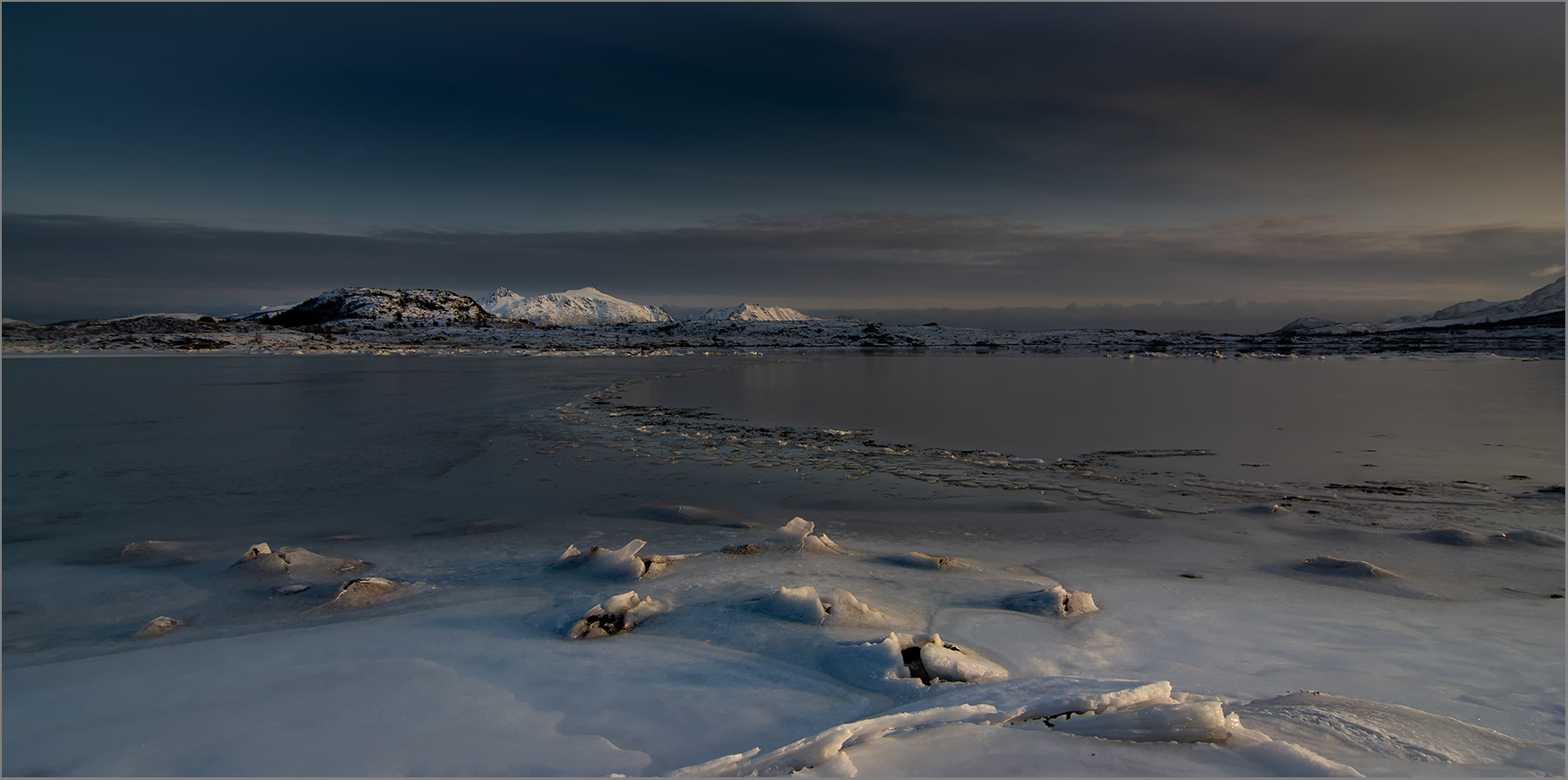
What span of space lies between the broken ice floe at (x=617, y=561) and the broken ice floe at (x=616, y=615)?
0.55 meters

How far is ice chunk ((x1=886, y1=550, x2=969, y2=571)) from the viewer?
4801 millimetres

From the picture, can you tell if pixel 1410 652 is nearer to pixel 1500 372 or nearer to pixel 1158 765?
pixel 1158 765

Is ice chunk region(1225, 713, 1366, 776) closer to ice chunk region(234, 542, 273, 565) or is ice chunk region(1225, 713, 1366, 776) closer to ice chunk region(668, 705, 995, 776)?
ice chunk region(668, 705, 995, 776)

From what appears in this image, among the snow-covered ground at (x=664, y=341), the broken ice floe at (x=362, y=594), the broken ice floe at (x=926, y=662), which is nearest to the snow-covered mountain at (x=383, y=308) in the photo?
the snow-covered ground at (x=664, y=341)

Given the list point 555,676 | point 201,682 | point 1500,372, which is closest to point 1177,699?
point 555,676

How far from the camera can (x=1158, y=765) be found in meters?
2.40

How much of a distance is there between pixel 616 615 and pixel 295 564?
8.14 feet

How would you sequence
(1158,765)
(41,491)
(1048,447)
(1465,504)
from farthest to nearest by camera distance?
(1048,447) < (41,491) < (1465,504) < (1158,765)

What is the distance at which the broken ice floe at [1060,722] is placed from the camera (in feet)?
7.80

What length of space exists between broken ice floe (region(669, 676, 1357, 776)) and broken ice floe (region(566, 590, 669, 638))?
4.53ft

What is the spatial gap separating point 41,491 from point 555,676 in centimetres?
731

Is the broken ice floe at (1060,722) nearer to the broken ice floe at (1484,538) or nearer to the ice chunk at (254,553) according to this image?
the ice chunk at (254,553)

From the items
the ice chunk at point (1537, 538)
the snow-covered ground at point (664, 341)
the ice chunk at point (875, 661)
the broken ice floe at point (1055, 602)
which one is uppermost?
the snow-covered ground at point (664, 341)

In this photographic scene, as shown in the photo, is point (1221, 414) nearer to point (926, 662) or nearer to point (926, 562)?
point (926, 562)
